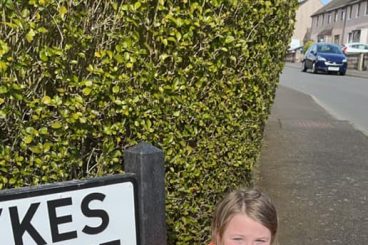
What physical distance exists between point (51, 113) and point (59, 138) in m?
0.12

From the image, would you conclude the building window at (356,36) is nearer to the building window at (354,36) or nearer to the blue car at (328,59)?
the building window at (354,36)

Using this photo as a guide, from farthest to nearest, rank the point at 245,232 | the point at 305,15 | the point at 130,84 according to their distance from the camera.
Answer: the point at 305,15 < the point at 130,84 < the point at 245,232

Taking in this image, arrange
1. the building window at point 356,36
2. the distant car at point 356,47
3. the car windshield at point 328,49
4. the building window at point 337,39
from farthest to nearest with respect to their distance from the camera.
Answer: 1. the building window at point 337,39
2. the building window at point 356,36
3. the distant car at point 356,47
4. the car windshield at point 328,49

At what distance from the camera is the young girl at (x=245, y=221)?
70.0 inches

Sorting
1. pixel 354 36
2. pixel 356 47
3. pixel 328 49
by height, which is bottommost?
pixel 356 47

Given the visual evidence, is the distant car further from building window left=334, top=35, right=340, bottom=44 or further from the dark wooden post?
the dark wooden post

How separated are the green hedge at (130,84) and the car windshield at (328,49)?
22413mm

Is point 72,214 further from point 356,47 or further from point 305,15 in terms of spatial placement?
point 305,15

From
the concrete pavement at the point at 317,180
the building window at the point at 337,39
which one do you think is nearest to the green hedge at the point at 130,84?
the concrete pavement at the point at 317,180

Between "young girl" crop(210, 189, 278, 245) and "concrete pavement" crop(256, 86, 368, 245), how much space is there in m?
1.60

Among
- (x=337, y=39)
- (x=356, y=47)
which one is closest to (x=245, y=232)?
(x=356, y=47)

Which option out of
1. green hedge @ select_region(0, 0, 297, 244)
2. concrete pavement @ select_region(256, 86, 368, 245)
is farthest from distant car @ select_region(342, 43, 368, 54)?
green hedge @ select_region(0, 0, 297, 244)

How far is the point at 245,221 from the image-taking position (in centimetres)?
181

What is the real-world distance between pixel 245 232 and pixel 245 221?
5 cm
